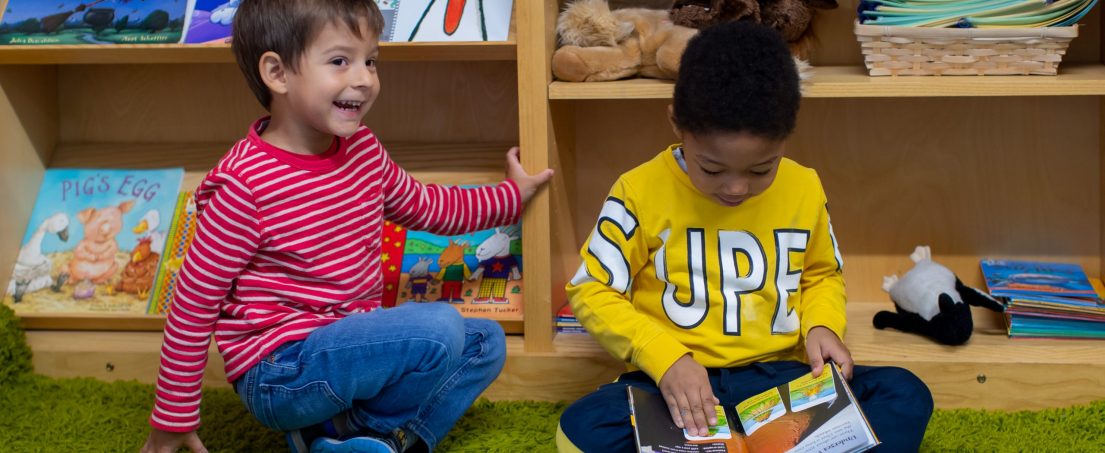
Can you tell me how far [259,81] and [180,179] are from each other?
2.09 ft

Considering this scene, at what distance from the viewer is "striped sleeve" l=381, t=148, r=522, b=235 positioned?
1.67 meters

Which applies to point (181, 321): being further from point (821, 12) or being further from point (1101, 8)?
point (1101, 8)

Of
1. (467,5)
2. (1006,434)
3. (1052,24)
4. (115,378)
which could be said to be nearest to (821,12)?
(1052,24)

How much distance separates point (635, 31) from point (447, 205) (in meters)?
0.38

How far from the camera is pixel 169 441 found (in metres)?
1.51

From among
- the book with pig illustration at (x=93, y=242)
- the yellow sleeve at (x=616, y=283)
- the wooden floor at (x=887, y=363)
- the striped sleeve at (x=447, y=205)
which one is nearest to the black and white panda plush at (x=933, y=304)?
the wooden floor at (x=887, y=363)

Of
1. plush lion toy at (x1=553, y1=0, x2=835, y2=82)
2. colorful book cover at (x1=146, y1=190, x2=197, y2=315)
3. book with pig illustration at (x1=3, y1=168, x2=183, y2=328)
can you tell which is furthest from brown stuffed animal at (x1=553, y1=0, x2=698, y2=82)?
book with pig illustration at (x1=3, y1=168, x2=183, y2=328)

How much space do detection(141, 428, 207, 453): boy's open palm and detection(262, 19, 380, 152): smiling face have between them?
1.32ft

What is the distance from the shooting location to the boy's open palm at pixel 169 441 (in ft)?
4.95

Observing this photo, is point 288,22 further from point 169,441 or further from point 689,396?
point 689,396

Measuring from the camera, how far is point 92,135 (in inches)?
84.3

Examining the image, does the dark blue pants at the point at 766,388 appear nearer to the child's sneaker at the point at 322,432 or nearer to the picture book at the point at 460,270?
the child's sneaker at the point at 322,432

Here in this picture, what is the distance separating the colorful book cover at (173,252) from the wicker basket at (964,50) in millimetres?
1111

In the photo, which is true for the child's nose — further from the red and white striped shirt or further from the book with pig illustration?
the book with pig illustration
